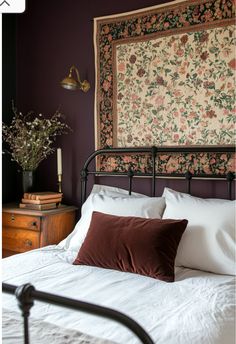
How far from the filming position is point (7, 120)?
332 centimetres

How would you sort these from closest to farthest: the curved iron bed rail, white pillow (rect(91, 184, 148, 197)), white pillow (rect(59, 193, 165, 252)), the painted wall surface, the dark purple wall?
the curved iron bed rail
white pillow (rect(59, 193, 165, 252))
white pillow (rect(91, 184, 148, 197))
the dark purple wall
the painted wall surface

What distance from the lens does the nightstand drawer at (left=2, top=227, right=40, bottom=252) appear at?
2754mm

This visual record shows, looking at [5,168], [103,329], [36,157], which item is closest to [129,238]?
[103,329]

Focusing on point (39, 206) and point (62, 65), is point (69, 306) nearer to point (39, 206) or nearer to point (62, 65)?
point (39, 206)

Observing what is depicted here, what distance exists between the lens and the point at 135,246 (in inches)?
76.1

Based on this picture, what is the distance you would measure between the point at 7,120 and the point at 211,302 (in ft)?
7.95

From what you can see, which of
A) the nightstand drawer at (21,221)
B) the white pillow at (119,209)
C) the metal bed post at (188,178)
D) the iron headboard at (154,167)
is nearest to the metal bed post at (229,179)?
the iron headboard at (154,167)

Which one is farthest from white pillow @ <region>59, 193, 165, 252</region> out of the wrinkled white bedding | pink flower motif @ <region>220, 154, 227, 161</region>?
the wrinkled white bedding

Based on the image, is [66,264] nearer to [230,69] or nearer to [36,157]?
[36,157]

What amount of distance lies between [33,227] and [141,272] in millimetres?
1128

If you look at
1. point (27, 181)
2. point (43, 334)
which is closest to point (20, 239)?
point (27, 181)

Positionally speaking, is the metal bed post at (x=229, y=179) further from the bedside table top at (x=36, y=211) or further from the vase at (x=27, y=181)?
the vase at (x=27, y=181)

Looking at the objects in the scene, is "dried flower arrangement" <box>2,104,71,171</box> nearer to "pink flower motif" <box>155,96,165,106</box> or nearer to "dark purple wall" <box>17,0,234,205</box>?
"dark purple wall" <box>17,0,234,205</box>

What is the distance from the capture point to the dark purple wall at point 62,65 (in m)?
2.97
